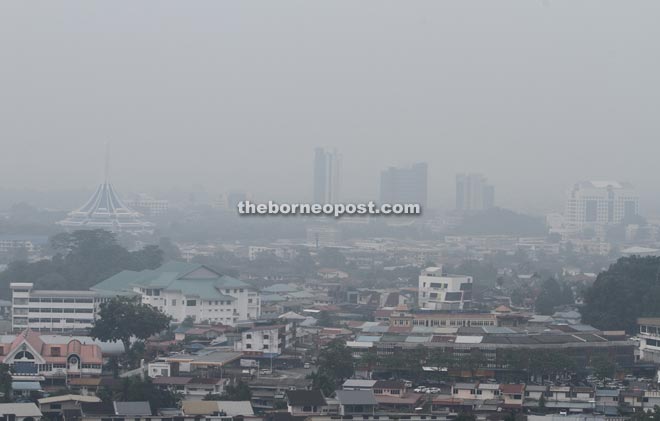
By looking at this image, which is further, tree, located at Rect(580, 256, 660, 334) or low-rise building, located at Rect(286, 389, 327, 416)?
tree, located at Rect(580, 256, 660, 334)

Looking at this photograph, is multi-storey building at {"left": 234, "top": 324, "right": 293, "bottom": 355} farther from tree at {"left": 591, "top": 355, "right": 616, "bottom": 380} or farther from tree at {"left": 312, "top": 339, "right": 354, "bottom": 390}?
tree at {"left": 591, "top": 355, "right": 616, "bottom": 380}

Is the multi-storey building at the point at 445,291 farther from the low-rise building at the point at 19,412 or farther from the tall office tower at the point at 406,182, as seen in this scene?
the tall office tower at the point at 406,182

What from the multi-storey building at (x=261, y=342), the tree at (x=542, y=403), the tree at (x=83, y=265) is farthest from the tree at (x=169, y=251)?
the tree at (x=542, y=403)

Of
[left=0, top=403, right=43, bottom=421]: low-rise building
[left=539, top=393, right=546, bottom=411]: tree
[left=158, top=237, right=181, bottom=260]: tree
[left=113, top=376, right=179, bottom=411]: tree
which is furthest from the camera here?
[left=158, top=237, right=181, bottom=260]: tree

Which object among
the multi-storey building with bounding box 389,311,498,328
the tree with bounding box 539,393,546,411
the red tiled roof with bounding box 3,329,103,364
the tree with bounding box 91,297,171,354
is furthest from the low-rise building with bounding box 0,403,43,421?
the multi-storey building with bounding box 389,311,498,328

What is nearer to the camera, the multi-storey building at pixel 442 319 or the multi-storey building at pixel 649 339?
the multi-storey building at pixel 649 339

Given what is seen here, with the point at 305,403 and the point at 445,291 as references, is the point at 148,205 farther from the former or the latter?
the point at 305,403

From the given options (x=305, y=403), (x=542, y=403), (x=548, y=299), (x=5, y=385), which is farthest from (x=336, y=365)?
(x=548, y=299)
